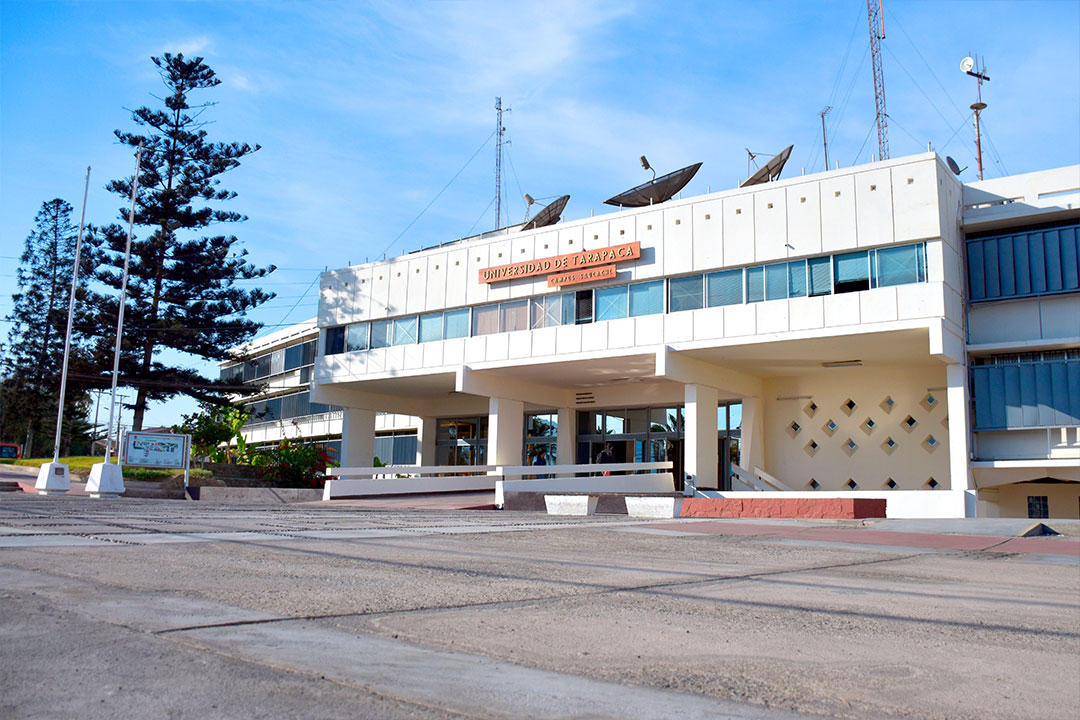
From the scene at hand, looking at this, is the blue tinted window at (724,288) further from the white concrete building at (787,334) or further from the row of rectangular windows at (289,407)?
the row of rectangular windows at (289,407)

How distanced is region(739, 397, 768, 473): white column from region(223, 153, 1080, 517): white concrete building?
74 millimetres

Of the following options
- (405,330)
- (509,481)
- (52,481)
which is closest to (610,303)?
(509,481)

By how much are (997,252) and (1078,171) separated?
9.43 feet

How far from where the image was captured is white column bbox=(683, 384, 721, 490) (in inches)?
1053

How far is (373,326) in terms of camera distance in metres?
34.5

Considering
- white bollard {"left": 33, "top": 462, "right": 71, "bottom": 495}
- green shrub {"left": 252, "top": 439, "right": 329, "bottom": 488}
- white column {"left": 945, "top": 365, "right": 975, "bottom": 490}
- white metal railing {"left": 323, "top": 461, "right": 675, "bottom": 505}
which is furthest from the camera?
green shrub {"left": 252, "top": 439, "right": 329, "bottom": 488}

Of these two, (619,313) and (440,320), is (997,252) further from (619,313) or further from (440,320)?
(440,320)

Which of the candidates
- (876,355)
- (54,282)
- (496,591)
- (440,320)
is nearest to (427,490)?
(440,320)

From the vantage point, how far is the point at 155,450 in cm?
2564

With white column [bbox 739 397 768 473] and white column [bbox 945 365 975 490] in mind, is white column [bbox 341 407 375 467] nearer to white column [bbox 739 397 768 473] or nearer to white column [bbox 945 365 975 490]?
white column [bbox 739 397 768 473]

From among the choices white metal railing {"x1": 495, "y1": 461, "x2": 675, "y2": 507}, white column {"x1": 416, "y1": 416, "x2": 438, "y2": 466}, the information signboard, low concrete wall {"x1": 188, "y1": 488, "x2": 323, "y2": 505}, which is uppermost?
white column {"x1": 416, "y1": 416, "x2": 438, "y2": 466}

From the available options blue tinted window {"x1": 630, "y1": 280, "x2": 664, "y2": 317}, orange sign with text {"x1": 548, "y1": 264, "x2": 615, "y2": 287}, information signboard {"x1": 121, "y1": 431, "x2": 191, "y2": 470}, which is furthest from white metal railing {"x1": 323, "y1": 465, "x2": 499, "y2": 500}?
blue tinted window {"x1": 630, "y1": 280, "x2": 664, "y2": 317}

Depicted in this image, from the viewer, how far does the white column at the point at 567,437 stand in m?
34.8

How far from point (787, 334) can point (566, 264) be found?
8126 mm
